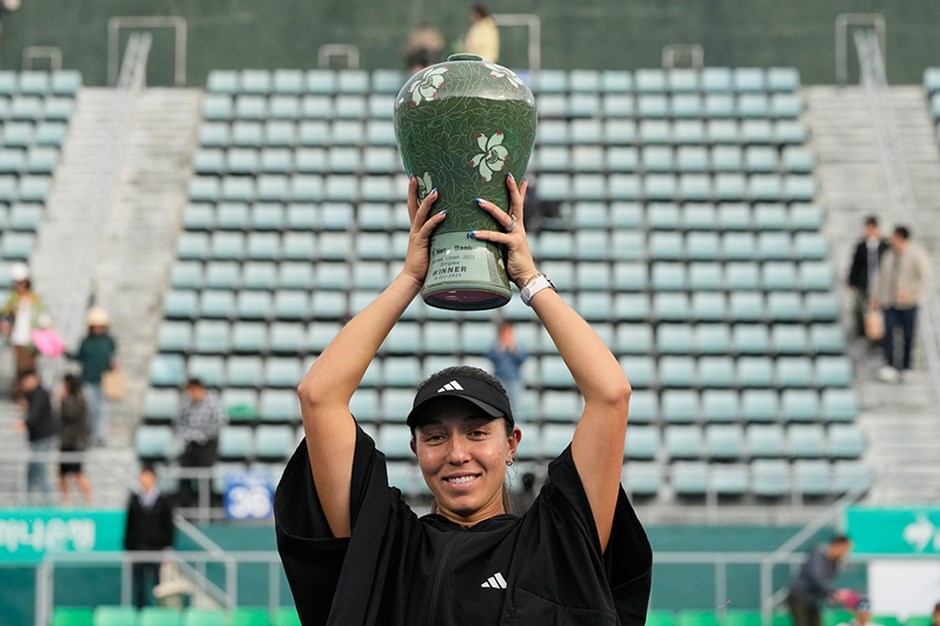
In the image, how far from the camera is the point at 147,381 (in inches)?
610

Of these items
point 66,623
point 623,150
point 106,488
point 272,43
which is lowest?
point 66,623

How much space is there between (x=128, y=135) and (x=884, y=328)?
9.09 metres

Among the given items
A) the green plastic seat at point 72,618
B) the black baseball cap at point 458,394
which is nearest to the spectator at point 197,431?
the green plastic seat at point 72,618

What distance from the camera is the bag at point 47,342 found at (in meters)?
14.5

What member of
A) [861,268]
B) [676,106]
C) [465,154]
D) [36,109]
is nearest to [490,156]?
[465,154]

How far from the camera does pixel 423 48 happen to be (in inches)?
758

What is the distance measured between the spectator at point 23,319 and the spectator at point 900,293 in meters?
7.32

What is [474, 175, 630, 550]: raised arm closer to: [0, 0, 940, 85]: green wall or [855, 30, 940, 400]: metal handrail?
[855, 30, 940, 400]: metal handrail

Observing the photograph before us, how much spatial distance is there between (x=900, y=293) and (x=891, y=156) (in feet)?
13.3

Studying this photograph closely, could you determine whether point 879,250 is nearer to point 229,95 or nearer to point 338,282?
point 338,282

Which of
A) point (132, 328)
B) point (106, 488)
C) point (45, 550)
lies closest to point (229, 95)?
point (132, 328)

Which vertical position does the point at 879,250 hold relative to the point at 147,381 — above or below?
above

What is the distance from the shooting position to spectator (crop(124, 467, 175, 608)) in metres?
11.9

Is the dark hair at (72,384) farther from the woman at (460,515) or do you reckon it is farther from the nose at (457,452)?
the nose at (457,452)
